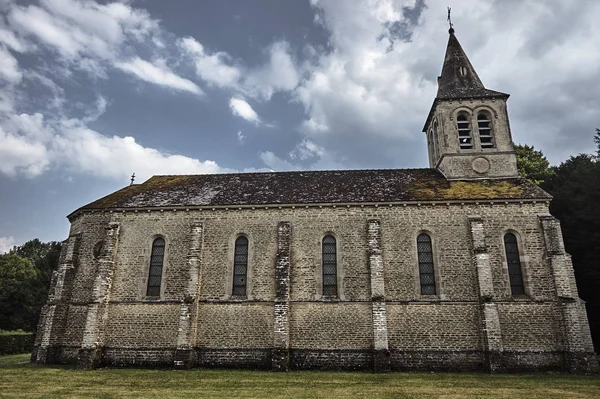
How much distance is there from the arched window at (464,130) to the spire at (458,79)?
4.61ft

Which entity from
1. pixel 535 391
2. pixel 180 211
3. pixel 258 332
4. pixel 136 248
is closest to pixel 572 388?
pixel 535 391

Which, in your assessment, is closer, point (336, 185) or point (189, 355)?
point (189, 355)

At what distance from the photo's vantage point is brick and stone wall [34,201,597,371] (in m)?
20.1

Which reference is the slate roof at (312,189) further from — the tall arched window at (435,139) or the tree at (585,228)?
the tree at (585,228)

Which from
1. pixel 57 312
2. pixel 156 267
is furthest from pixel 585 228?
pixel 57 312

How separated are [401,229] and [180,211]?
13.1m

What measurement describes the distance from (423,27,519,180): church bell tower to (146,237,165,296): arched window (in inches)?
733

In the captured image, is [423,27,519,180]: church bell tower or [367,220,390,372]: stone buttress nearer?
[367,220,390,372]: stone buttress

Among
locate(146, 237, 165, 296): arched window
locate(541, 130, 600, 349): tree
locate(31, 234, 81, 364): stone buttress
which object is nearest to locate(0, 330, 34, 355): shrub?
locate(31, 234, 81, 364): stone buttress

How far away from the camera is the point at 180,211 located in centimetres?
2386

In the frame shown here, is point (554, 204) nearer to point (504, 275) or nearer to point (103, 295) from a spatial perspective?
point (504, 275)

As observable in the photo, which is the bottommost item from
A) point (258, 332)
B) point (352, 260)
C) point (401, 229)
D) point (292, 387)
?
point (292, 387)

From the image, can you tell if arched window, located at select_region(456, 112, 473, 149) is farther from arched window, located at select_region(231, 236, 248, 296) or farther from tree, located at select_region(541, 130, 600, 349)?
arched window, located at select_region(231, 236, 248, 296)

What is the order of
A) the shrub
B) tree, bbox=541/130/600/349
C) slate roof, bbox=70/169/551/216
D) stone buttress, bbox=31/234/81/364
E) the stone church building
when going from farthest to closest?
the shrub, tree, bbox=541/130/600/349, slate roof, bbox=70/169/551/216, stone buttress, bbox=31/234/81/364, the stone church building
